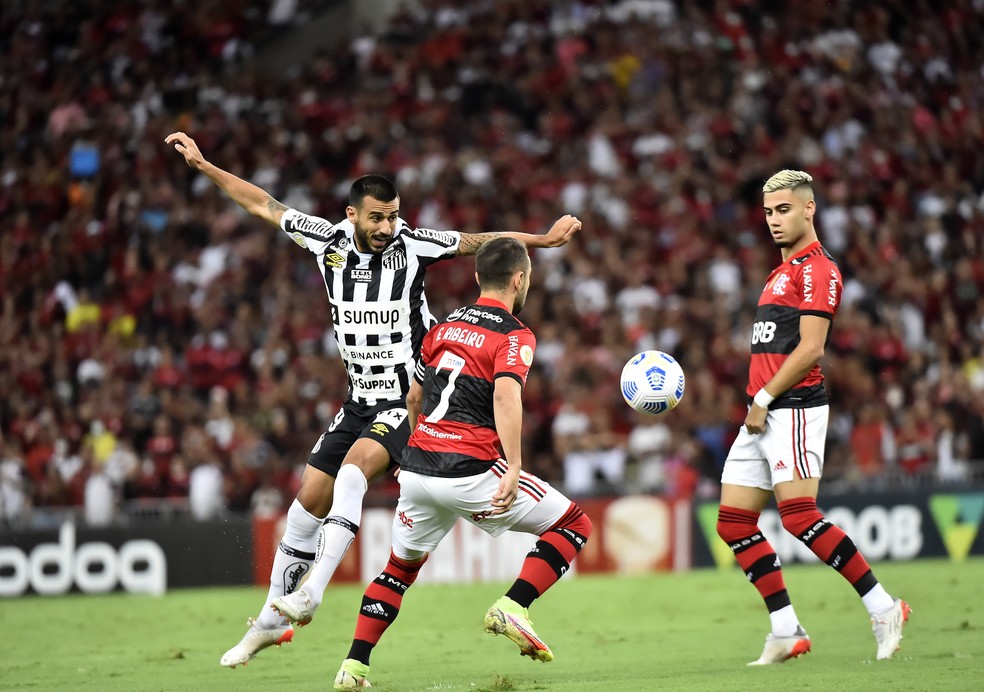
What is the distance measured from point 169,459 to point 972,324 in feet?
35.9

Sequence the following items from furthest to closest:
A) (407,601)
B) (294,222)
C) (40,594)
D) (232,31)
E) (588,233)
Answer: (232,31) → (588,233) → (40,594) → (407,601) → (294,222)

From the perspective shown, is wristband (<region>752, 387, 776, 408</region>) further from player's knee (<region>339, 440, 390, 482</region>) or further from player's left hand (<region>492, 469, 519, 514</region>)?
player's knee (<region>339, 440, 390, 482</region>)

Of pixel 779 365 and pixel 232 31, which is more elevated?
pixel 232 31

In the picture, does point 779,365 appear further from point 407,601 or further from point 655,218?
point 655,218

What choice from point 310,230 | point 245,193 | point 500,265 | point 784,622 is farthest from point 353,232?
point 784,622

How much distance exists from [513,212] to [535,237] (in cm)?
1331

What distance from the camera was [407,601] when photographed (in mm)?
14547

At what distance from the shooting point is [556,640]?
10.6 m

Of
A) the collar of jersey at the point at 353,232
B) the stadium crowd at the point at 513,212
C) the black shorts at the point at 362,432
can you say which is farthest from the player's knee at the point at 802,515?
the stadium crowd at the point at 513,212

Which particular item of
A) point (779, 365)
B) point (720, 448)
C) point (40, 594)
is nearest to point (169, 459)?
point (40, 594)

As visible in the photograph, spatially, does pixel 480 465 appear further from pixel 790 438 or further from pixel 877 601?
pixel 877 601

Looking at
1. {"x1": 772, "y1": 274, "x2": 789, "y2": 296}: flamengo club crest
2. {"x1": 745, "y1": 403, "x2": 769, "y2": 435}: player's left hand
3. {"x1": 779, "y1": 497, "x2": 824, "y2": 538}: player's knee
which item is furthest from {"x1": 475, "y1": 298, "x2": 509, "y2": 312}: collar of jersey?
{"x1": 779, "y1": 497, "x2": 824, "y2": 538}: player's knee

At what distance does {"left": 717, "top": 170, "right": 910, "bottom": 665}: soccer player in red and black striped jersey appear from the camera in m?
8.21

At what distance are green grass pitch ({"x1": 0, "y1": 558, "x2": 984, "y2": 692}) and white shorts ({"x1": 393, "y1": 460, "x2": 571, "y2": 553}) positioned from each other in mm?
808
